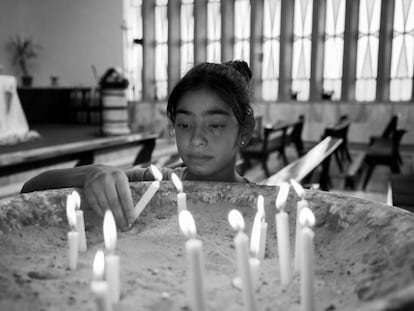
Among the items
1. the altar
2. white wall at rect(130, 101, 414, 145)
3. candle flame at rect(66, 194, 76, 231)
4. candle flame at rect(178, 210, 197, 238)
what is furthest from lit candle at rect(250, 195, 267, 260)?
white wall at rect(130, 101, 414, 145)

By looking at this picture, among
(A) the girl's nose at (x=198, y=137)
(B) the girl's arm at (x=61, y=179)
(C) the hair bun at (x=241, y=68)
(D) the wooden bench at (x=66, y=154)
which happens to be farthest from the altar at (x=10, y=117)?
(A) the girl's nose at (x=198, y=137)

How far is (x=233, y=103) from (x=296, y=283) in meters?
0.90

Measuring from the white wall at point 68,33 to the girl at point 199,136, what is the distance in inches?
445

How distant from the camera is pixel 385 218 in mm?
768

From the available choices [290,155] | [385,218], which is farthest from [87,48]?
[385,218]

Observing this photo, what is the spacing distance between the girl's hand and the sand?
33 mm

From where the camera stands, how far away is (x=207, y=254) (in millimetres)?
826

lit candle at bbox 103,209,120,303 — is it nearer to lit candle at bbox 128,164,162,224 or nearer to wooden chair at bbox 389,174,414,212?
lit candle at bbox 128,164,162,224

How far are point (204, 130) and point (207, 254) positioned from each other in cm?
61

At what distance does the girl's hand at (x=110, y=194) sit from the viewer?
0.98 metres

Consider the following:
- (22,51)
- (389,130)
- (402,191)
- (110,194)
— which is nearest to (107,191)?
(110,194)

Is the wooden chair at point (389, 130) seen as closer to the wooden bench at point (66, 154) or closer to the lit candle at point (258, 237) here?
the wooden bench at point (66, 154)

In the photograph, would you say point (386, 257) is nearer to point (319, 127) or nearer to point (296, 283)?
point (296, 283)

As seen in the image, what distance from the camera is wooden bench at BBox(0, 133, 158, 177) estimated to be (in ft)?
13.9
